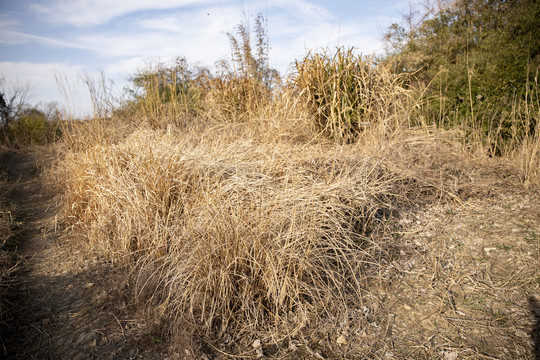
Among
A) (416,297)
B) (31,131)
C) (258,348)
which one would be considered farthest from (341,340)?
(31,131)

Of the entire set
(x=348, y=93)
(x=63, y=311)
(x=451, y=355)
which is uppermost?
(x=348, y=93)

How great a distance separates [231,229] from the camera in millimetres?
1783

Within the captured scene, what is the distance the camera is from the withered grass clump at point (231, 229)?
1.73 meters

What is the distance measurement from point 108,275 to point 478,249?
281 centimetres

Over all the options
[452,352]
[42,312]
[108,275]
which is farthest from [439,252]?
[42,312]

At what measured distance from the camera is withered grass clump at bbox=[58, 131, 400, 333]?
1727 mm

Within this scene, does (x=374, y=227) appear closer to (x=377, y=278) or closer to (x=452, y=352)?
(x=377, y=278)

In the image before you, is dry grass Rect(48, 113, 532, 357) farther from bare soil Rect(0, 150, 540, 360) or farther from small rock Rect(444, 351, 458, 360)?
small rock Rect(444, 351, 458, 360)

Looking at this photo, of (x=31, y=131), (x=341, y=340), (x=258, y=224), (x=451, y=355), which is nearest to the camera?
(x=451, y=355)

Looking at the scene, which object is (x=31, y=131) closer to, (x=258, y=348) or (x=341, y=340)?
(x=258, y=348)

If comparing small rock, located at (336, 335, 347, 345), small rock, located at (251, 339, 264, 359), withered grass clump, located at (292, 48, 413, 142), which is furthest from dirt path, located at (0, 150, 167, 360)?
withered grass clump, located at (292, 48, 413, 142)

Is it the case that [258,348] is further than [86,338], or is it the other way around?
[86,338]

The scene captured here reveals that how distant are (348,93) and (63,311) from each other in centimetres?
391

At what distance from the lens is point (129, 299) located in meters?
1.95
